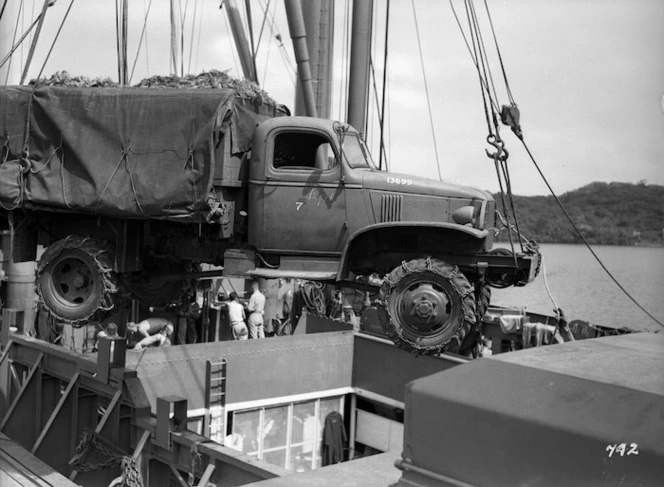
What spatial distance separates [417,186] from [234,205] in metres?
1.78

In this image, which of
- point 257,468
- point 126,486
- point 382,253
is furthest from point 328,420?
point 382,253

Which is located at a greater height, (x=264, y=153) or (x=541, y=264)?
(x=264, y=153)

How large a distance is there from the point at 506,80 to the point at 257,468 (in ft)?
15.9

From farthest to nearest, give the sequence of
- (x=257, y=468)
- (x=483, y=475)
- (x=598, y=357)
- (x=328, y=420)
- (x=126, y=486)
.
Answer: (x=328, y=420) < (x=126, y=486) < (x=257, y=468) < (x=598, y=357) < (x=483, y=475)

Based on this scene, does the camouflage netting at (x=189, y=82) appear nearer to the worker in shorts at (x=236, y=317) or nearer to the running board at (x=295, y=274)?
the running board at (x=295, y=274)

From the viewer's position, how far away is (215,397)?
45.2 feet

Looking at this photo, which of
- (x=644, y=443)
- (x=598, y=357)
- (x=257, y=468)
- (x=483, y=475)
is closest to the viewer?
(x=644, y=443)

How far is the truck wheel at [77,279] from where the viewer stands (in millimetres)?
8469

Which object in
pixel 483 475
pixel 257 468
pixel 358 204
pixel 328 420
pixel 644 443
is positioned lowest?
→ pixel 328 420

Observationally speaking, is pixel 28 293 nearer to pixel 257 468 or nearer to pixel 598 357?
pixel 257 468

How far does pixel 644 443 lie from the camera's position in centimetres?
365

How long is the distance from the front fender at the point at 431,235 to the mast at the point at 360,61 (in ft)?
28.7

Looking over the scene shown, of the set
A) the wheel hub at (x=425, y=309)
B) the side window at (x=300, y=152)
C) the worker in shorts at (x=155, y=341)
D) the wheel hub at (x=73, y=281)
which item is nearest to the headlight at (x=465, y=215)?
the wheel hub at (x=425, y=309)

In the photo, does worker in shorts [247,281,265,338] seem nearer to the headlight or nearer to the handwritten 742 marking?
the headlight
